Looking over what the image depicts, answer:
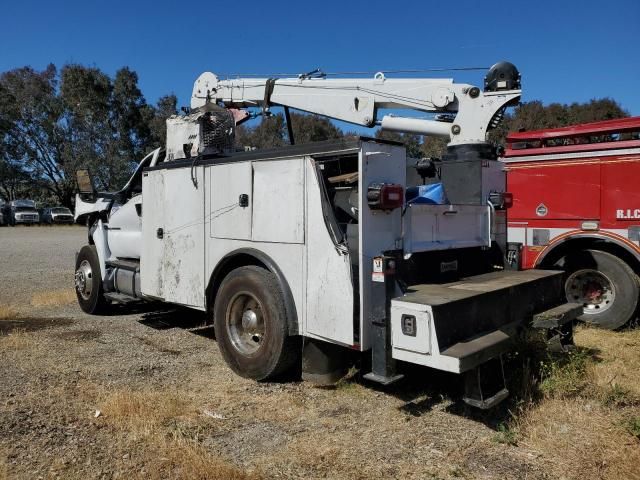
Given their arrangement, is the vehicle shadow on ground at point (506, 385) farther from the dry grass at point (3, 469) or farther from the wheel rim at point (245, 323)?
the dry grass at point (3, 469)

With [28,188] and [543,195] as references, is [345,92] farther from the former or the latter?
[28,188]

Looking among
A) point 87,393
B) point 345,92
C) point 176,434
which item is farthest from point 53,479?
point 345,92

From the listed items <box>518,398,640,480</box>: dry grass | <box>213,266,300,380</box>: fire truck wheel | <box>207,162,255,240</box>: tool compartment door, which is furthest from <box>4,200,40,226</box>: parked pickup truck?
<box>518,398,640,480</box>: dry grass

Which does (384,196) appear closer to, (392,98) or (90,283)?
(392,98)

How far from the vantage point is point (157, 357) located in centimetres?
584

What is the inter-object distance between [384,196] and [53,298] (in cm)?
739

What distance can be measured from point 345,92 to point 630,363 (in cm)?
419

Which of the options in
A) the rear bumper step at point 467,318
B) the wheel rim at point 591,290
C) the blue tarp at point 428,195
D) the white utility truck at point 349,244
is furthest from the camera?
the wheel rim at point 591,290

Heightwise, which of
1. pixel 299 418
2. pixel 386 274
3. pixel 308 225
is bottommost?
pixel 299 418

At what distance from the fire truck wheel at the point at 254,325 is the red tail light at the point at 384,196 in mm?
1190

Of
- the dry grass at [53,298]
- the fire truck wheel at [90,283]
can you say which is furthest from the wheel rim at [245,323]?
the dry grass at [53,298]

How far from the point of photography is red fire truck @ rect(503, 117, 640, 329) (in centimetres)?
683

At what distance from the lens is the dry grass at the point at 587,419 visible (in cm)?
341

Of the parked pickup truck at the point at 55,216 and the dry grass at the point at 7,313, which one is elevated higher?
the parked pickup truck at the point at 55,216
